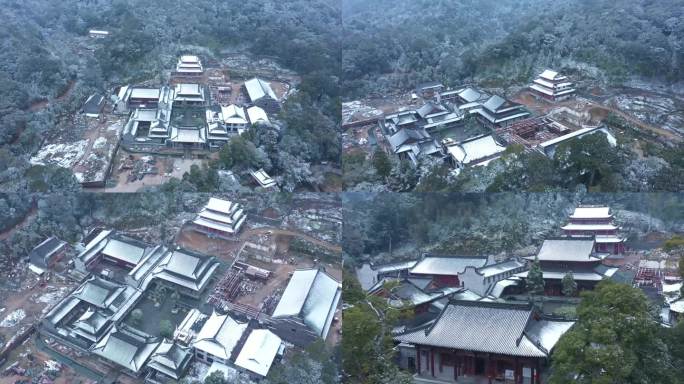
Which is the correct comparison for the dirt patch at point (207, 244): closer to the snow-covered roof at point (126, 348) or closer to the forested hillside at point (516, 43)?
the snow-covered roof at point (126, 348)

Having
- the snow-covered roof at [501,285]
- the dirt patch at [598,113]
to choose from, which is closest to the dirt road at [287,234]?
the snow-covered roof at [501,285]

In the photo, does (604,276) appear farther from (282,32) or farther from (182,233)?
(282,32)

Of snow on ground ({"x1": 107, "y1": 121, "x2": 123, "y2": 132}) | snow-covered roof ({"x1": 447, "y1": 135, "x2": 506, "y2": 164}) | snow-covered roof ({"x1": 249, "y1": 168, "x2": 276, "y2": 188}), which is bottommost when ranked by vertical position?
snow-covered roof ({"x1": 447, "y1": 135, "x2": 506, "y2": 164})

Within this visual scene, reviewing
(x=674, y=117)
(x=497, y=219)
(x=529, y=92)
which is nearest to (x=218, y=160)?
(x=497, y=219)

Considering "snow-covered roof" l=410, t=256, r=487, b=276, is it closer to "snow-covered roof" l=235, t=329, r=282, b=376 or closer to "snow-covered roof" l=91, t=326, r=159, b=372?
"snow-covered roof" l=235, t=329, r=282, b=376

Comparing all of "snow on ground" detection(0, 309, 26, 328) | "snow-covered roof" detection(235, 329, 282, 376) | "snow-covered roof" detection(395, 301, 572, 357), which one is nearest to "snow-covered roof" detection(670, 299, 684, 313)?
"snow-covered roof" detection(395, 301, 572, 357)

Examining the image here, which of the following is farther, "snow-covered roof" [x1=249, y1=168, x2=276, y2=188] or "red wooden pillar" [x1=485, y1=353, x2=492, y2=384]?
"snow-covered roof" [x1=249, y1=168, x2=276, y2=188]

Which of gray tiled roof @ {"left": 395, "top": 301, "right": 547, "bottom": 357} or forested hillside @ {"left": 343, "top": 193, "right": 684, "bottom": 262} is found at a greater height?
forested hillside @ {"left": 343, "top": 193, "right": 684, "bottom": 262}
